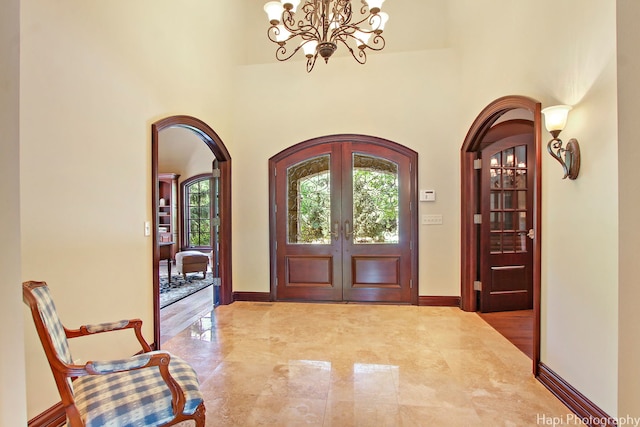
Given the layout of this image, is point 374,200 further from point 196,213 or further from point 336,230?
point 196,213

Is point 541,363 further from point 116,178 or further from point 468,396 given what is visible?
point 116,178

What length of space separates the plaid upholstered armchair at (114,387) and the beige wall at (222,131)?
53 centimetres

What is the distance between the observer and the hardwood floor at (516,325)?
307 centimetres

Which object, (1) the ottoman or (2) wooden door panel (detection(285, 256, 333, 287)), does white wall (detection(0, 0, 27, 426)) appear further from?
(1) the ottoman

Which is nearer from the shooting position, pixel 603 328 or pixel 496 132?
pixel 603 328

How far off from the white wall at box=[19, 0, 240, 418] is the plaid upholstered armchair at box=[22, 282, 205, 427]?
A: 0.52 metres

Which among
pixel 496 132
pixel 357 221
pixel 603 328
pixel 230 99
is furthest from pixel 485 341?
pixel 230 99

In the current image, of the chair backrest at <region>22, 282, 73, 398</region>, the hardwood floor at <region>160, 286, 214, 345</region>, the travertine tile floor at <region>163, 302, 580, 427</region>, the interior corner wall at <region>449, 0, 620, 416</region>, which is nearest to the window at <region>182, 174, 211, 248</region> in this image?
the hardwood floor at <region>160, 286, 214, 345</region>

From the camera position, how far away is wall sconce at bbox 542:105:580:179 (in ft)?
6.52

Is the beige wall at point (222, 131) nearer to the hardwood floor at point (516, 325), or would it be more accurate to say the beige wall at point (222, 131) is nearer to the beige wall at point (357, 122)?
the beige wall at point (357, 122)

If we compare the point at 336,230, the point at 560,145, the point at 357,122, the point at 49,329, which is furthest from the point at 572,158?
the point at 49,329

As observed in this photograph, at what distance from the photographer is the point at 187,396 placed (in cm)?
148

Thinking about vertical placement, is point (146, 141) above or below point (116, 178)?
above

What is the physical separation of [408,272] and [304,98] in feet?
9.34
